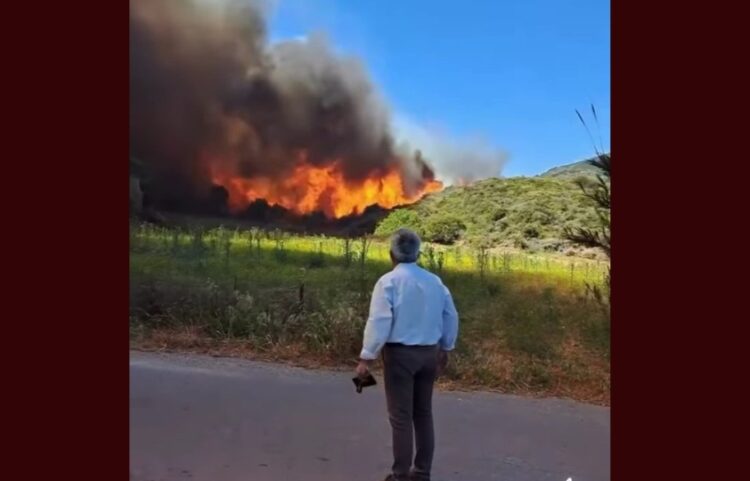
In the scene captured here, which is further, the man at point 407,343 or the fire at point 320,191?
the fire at point 320,191

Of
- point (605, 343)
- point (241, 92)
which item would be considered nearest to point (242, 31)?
point (241, 92)

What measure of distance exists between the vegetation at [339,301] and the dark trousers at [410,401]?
1.76m

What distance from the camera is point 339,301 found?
593cm

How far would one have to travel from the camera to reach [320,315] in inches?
232

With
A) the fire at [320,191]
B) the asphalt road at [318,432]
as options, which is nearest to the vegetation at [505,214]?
the fire at [320,191]

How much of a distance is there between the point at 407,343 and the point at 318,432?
1241 millimetres

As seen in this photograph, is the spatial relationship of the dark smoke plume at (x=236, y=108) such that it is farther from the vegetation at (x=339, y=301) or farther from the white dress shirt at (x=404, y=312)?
the white dress shirt at (x=404, y=312)

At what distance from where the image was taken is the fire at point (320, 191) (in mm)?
5703

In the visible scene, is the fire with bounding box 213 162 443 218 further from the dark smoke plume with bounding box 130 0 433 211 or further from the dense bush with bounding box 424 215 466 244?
the dense bush with bounding box 424 215 466 244

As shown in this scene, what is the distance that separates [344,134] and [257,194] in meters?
0.79

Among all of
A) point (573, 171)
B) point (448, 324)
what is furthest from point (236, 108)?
point (448, 324)

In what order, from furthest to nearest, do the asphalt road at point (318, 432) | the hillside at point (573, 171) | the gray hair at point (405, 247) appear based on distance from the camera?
the hillside at point (573, 171), the asphalt road at point (318, 432), the gray hair at point (405, 247)
